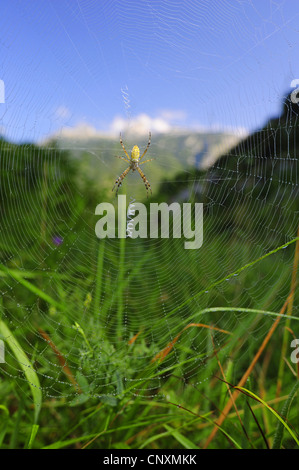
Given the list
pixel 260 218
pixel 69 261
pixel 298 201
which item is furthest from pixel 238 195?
pixel 69 261

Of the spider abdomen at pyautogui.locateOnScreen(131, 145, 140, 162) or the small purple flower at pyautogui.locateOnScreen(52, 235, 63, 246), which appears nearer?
the small purple flower at pyautogui.locateOnScreen(52, 235, 63, 246)

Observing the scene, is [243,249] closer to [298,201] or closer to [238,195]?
[238,195]

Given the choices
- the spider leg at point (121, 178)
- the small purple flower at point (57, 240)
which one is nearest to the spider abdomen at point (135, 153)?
the spider leg at point (121, 178)

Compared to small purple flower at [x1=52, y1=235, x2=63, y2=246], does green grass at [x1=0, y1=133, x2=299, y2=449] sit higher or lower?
lower

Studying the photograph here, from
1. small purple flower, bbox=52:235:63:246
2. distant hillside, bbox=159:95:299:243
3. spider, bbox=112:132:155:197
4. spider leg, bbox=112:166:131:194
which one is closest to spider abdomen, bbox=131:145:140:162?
spider, bbox=112:132:155:197

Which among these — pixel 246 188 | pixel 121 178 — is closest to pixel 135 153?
pixel 121 178

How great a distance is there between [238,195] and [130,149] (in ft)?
3.29

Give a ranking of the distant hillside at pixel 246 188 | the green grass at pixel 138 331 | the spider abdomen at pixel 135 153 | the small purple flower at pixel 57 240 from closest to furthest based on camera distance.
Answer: the green grass at pixel 138 331
the small purple flower at pixel 57 240
the distant hillside at pixel 246 188
the spider abdomen at pixel 135 153

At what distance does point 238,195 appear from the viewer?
11.3 feet

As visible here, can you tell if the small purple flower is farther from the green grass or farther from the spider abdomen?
the spider abdomen

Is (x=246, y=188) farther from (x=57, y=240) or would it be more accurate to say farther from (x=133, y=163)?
(x=57, y=240)

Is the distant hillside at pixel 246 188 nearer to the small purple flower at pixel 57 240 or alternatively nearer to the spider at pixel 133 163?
the spider at pixel 133 163

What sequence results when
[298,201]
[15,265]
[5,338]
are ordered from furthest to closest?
[298,201] → [15,265] → [5,338]
